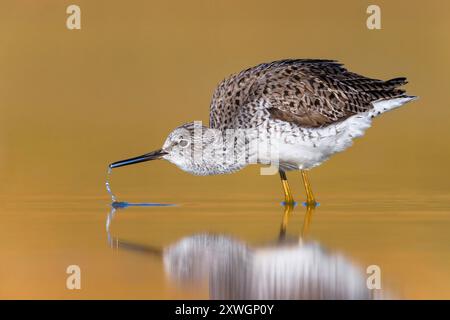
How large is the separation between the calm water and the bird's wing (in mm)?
1439

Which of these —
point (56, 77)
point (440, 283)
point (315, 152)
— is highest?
point (56, 77)

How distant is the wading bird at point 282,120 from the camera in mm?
15672

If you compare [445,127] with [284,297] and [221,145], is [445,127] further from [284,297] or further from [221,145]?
[284,297]

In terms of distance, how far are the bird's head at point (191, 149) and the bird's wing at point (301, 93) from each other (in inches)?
19.2

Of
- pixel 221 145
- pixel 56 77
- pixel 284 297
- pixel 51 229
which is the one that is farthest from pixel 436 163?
pixel 56 77

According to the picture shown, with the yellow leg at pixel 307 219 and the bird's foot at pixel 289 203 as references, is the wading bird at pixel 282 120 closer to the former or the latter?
the bird's foot at pixel 289 203

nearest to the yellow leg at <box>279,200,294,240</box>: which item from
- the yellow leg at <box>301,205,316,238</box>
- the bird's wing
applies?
the yellow leg at <box>301,205,316,238</box>

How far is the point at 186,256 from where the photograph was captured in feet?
38.0

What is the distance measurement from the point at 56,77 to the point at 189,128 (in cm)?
1661

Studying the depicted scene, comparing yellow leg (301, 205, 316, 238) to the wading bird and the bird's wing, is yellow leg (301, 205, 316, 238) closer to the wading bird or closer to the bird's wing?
the wading bird

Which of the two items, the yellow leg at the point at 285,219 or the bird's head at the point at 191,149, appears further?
the bird's head at the point at 191,149

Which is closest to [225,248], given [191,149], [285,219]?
[285,219]

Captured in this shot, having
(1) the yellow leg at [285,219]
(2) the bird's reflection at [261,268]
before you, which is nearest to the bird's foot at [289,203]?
(1) the yellow leg at [285,219]

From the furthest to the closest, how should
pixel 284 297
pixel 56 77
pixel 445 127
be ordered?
pixel 56 77 → pixel 445 127 → pixel 284 297
